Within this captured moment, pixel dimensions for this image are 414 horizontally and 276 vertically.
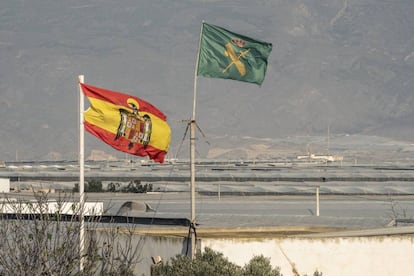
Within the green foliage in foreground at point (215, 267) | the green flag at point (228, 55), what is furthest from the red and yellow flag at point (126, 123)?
the green foliage in foreground at point (215, 267)

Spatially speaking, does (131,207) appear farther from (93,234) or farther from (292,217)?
(93,234)

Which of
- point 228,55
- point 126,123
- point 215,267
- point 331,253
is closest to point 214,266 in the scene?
point 215,267

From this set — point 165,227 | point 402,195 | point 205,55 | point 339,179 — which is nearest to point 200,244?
point 205,55

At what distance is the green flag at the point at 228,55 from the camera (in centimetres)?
2486

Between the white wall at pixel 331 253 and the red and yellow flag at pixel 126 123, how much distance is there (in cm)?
238

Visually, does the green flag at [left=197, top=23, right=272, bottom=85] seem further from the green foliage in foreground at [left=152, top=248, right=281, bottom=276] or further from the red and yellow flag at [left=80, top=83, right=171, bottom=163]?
the green foliage in foreground at [left=152, top=248, right=281, bottom=276]

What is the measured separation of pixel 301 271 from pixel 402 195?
4347 cm

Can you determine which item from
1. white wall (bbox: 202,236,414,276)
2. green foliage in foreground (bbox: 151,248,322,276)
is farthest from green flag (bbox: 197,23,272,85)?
→ green foliage in foreground (bbox: 151,248,322,276)

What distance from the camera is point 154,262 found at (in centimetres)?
2481

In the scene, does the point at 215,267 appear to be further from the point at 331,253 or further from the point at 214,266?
the point at 331,253

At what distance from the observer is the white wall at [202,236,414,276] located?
2380cm

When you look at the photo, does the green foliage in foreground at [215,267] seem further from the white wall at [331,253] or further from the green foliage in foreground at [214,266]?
the white wall at [331,253]

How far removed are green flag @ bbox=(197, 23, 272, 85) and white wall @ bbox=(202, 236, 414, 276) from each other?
139 inches

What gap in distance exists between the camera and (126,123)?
24.5 m
